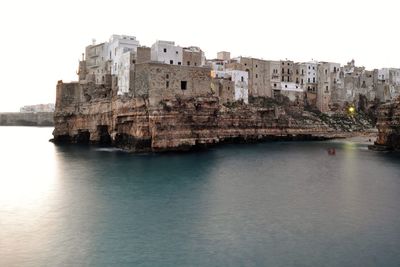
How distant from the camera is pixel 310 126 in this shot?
79.1m

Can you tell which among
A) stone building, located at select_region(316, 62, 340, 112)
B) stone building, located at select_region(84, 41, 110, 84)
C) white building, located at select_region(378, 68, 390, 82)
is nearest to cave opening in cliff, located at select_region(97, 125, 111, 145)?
stone building, located at select_region(84, 41, 110, 84)

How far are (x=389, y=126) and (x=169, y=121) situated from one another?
1188 inches

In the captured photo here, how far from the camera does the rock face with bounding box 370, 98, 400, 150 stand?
53.8 m

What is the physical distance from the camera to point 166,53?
52312mm

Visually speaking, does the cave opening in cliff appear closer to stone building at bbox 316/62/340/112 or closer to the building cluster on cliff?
the building cluster on cliff

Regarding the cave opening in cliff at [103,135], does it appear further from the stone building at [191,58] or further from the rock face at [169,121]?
the stone building at [191,58]

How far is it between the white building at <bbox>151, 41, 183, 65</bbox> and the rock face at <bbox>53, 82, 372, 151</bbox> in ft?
23.0

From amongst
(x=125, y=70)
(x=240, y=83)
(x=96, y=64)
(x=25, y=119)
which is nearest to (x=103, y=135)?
(x=96, y=64)

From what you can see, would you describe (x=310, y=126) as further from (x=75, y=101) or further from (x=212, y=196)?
(x=212, y=196)

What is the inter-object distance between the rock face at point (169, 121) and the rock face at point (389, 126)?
2071cm

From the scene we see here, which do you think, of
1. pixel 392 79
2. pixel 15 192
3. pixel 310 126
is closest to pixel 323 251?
pixel 15 192

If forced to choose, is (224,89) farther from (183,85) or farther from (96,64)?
(96,64)

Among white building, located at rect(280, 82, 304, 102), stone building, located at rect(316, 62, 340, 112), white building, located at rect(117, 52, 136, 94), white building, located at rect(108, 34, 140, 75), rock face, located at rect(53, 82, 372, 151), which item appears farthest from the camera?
stone building, located at rect(316, 62, 340, 112)

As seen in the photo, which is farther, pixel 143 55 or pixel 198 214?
pixel 143 55
